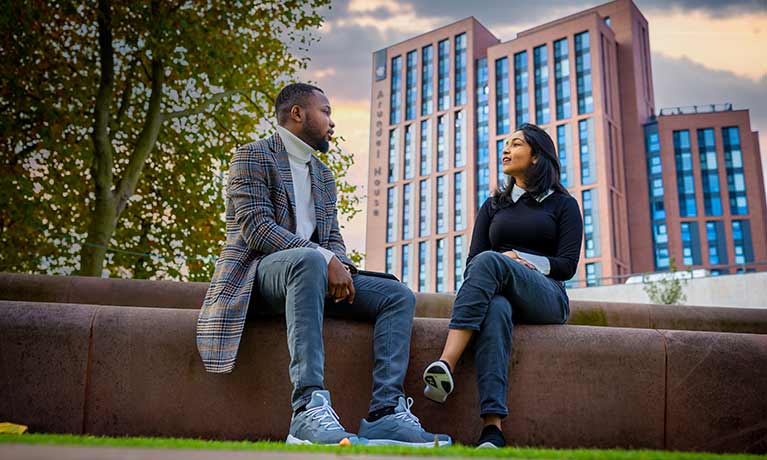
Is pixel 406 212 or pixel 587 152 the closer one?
pixel 587 152

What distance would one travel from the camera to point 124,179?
35.9 feet

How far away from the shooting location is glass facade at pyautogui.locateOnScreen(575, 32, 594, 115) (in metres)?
68.7

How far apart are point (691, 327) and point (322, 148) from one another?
3.43 meters

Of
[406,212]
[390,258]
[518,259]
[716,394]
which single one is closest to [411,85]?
[406,212]

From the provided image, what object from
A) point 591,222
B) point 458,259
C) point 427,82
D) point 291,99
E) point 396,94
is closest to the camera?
point 291,99

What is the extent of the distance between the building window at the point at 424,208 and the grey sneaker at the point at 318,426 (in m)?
75.9

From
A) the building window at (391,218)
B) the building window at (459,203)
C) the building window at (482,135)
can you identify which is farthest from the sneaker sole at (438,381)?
the building window at (391,218)

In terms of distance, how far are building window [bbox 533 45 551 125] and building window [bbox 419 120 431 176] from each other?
1442cm

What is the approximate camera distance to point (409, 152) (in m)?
83.4

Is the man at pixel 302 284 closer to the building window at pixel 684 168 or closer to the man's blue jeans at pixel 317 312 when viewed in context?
the man's blue jeans at pixel 317 312

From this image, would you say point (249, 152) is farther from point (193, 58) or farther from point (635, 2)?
point (635, 2)

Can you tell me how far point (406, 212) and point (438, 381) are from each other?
3100 inches

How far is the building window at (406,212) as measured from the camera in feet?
265

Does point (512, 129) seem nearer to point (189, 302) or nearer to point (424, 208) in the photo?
point (424, 208)
